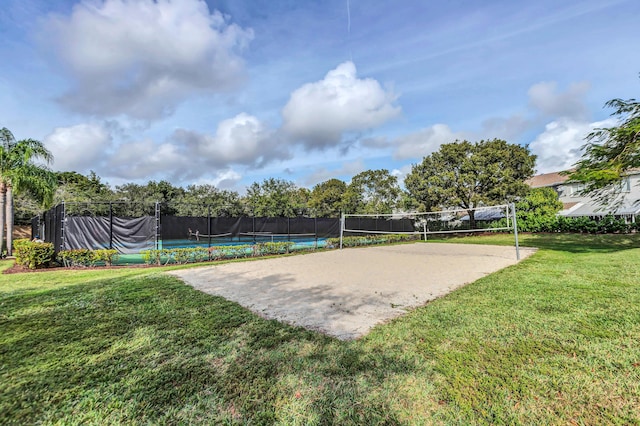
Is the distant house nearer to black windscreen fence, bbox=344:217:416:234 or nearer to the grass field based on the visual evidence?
black windscreen fence, bbox=344:217:416:234

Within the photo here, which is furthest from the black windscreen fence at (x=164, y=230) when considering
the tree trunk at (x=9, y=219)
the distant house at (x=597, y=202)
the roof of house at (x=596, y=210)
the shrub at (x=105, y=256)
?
the roof of house at (x=596, y=210)

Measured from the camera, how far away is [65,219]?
834cm

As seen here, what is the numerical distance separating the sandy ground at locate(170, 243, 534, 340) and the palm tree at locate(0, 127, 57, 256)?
26.6 feet

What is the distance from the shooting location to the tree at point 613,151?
7.96 metres

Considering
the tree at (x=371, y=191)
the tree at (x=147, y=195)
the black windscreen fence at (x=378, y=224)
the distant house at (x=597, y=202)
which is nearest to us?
the black windscreen fence at (x=378, y=224)

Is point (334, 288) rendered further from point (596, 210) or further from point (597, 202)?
point (596, 210)

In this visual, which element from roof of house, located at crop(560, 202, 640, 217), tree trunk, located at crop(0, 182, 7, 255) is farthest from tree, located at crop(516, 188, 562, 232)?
tree trunk, located at crop(0, 182, 7, 255)

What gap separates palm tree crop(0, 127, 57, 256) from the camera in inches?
394

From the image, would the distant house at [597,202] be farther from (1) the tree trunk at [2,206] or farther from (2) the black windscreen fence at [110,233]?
(1) the tree trunk at [2,206]

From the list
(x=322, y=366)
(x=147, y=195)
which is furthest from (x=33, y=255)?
(x=147, y=195)

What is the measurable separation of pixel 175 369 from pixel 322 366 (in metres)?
1.18

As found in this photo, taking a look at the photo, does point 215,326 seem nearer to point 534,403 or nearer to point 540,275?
point 534,403

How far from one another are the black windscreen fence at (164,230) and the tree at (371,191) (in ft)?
38.4

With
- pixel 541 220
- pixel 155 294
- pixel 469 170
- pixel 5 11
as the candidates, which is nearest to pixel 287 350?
pixel 155 294
